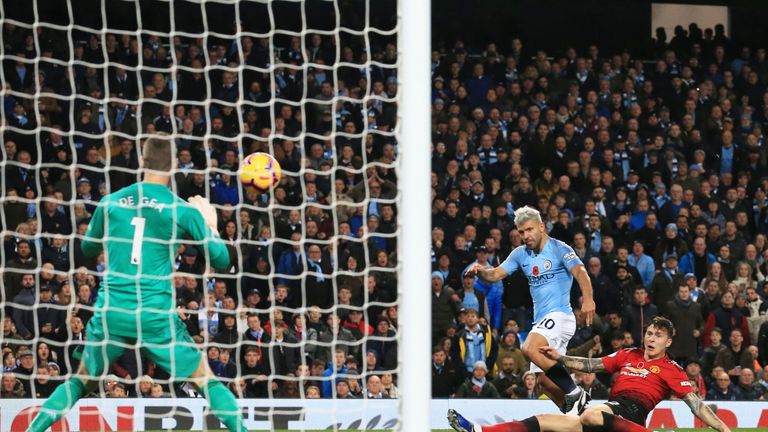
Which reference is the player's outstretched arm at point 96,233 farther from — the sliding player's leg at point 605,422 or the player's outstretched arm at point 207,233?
the sliding player's leg at point 605,422

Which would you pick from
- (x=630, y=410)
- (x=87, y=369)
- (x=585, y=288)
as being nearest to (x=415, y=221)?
(x=87, y=369)

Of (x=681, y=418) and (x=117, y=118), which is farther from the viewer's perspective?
(x=117, y=118)

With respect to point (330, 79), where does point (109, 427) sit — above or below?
below

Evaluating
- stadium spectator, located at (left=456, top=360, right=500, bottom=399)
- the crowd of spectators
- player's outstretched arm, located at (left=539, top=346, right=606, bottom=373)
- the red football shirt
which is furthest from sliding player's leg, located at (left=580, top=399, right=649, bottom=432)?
the crowd of spectators

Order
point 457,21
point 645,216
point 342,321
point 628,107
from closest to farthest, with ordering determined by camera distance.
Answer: point 342,321 < point 645,216 < point 628,107 < point 457,21

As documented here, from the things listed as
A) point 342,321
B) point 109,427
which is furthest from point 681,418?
point 109,427

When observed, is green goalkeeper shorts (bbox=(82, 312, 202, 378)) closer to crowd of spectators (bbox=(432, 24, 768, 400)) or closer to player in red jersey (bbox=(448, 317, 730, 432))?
player in red jersey (bbox=(448, 317, 730, 432))

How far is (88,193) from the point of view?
13102 millimetres

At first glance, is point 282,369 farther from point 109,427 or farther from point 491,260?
point 491,260

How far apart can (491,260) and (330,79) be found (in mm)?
3586

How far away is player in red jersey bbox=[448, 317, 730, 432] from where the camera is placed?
829 centimetres

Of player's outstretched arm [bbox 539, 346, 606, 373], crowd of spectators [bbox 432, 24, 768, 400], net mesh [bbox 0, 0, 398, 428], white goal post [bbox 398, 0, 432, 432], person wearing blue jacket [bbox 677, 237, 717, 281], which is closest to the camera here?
white goal post [bbox 398, 0, 432, 432]

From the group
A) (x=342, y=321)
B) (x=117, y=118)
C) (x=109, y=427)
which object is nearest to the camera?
(x=109, y=427)

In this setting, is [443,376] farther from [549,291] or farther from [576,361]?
[576,361]
